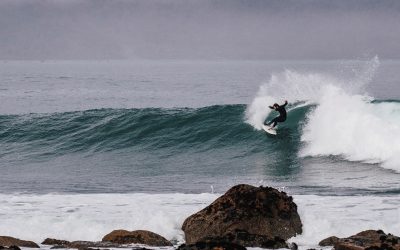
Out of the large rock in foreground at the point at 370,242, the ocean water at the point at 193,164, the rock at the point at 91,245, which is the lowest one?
the large rock in foreground at the point at 370,242

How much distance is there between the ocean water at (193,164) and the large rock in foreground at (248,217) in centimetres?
36

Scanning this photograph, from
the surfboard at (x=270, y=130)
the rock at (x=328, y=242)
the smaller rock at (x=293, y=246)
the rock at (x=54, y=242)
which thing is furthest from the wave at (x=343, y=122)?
the rock at (x=54, y=242)

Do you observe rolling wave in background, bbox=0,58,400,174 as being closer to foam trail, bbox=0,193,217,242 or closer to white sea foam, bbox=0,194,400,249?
white sea foam, bbox=0,194,400,249

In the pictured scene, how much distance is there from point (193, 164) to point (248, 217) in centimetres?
1282

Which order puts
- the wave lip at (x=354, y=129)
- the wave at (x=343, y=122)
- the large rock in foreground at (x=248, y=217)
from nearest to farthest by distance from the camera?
the large rock in foreground at (x=248, y=217), the wave lip at (x=354, y=129), the wave at (x=343, y=122)

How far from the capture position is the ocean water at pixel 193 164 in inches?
546

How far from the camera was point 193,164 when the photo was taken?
972 inches

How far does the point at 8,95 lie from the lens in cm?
6488

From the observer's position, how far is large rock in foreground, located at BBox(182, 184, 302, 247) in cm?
1177

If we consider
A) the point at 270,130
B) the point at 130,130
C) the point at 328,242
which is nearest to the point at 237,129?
the point at 270,130

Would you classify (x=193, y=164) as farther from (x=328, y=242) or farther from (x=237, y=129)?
(x=328, y=242)

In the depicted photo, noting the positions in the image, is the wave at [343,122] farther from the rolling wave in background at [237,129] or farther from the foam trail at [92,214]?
the foam trail at [92,214]

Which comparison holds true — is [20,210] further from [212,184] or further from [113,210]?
[212,184]

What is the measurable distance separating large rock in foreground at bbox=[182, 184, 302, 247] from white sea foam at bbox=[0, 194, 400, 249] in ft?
1.18
